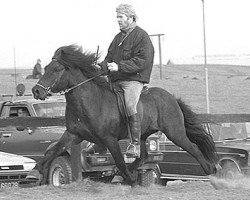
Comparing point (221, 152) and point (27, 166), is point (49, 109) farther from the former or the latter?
point (221, 152)

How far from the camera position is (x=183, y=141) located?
1122 cm

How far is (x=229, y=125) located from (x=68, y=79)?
6294 millimetres

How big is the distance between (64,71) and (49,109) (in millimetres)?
4613

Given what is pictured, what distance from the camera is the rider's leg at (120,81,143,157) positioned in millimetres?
10227

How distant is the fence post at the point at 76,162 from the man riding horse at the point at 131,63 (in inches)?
86.5

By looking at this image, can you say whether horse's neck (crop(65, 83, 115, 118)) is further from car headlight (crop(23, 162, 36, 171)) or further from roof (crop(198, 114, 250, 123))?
roof (crop(198, 114, 250, 123))

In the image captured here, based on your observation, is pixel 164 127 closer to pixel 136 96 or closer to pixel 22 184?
pixel 136 96

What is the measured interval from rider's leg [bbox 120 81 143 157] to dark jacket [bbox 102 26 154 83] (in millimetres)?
117

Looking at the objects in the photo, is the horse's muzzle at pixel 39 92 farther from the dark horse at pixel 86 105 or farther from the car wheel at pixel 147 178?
the car wheel at pixel 147 178

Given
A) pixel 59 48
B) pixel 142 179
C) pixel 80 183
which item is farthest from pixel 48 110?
pixel 59 48

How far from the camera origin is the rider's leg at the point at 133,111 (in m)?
10.2

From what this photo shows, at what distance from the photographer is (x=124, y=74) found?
411 inches

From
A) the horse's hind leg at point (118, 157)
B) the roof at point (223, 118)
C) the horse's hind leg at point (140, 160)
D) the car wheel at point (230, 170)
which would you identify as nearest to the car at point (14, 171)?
the horse's hind leg at point (140, 160)

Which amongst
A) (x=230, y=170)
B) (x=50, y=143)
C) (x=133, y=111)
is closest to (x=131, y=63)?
(x=133, y=111)
